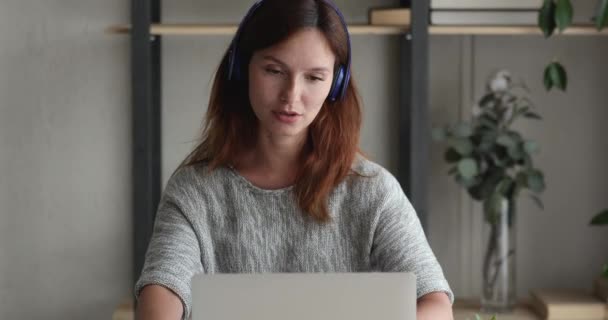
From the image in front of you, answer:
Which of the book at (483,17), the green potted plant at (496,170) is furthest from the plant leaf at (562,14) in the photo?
the green potted plant at (496,170)

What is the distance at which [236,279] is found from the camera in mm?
1129

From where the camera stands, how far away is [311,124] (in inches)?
66.2

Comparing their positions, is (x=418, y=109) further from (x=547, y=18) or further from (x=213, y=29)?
(x=213, y=29)

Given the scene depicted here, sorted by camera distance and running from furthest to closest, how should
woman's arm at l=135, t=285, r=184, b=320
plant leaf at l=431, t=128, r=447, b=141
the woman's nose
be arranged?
plant leaf at l=431, t=128, r=447, b=141, the woman's nose, woman's arm at l=135, t=285, r=184, b=320

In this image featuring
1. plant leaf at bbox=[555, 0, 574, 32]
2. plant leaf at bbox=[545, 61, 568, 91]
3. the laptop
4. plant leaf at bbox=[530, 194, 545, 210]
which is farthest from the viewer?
plant leaf at bbox=[530, 194, 545, 210]

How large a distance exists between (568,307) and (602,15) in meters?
0.82

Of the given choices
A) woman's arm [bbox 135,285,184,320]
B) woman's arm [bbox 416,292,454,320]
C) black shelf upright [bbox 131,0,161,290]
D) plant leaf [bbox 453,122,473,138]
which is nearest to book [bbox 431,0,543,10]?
plant leaf [bbox 453,122,473,138]

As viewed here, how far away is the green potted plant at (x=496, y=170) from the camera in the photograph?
2.78 m

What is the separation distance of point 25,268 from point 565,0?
5.81 feet

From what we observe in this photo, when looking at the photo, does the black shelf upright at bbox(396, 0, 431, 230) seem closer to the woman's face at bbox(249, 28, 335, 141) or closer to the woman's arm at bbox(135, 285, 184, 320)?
the woman's face at bbox(249, 28, 335, 141)

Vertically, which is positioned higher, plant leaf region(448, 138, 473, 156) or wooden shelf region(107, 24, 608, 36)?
wooden shelf region(107, 24, 608, 36)

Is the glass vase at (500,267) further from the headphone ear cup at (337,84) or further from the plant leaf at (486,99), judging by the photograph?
the headphone ear cup at (337,84)

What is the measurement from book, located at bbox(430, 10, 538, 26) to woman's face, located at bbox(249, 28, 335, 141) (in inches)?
45.2

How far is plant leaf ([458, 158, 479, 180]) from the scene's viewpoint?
274 cm
